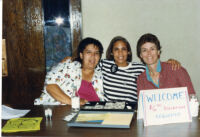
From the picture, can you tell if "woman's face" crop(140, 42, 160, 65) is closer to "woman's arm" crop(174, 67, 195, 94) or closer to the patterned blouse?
"woman's arm" crop(174, 67, 195, 94)

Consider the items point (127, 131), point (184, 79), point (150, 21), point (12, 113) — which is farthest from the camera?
point (150, 21)

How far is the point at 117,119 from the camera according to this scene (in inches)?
50.5

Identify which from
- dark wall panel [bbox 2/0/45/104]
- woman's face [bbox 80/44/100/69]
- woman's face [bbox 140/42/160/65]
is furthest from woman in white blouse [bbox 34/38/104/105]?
dark wall panel [bbox 2/0/45/104]

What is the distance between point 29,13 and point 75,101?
175cm

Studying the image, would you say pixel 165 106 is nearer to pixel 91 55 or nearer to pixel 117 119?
pixel 117 119

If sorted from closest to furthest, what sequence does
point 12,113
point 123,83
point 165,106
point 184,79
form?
point 165,106 < point 12,113 < point 184,79 < point 123,83

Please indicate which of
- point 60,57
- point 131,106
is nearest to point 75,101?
point 131,106

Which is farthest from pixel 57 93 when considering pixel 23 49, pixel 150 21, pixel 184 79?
pixel 150 21

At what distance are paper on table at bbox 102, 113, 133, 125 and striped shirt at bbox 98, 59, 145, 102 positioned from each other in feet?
2.23

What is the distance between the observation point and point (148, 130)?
1.17 meters

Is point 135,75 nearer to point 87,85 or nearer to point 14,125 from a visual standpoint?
point 87,85

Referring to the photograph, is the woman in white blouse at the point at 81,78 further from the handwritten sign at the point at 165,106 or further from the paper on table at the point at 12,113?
the handwritten sign at the point at 165,106

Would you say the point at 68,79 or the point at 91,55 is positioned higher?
the point at 91,55

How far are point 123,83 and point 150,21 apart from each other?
1178mm
